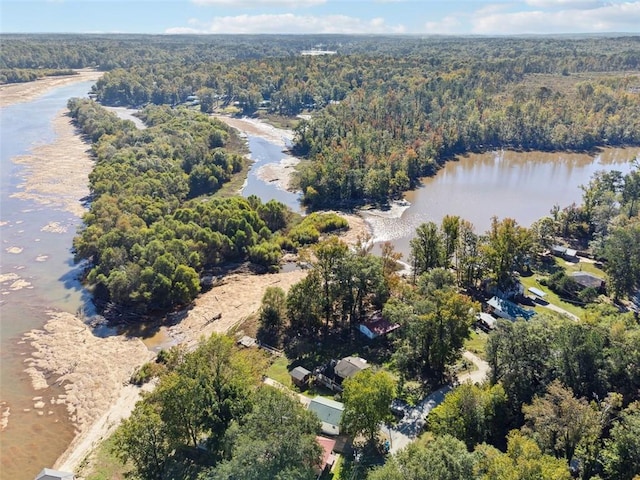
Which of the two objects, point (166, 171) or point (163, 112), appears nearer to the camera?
point (166, 171)

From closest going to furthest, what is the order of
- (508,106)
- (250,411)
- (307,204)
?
(250,411), (307,204), (508,106)

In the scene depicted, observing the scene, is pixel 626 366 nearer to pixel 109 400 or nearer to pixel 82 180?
pixel 109 400

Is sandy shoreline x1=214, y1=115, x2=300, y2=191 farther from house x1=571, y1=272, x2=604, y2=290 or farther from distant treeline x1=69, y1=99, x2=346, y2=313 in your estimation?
house x1=571, y1=272, x2=604, y2=290

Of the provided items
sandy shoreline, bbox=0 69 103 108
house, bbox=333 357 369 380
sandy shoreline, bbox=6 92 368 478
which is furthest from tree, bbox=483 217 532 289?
sandy shoreline, bbox=0 69 103 108

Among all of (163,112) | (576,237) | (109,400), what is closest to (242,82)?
(163,112)

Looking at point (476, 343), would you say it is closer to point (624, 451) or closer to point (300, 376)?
point (300, 376)

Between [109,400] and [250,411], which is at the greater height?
[250,411]
